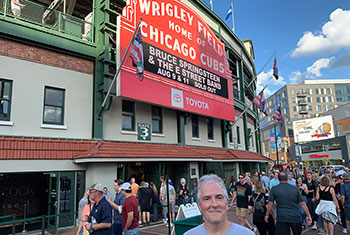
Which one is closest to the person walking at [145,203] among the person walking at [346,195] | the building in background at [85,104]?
the building in background at [85,104]

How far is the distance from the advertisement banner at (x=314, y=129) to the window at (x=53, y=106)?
7623 cm

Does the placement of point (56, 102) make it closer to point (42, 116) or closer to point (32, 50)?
point (42, 116)

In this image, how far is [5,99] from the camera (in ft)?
32.4

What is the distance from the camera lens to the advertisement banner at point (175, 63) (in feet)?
42.0

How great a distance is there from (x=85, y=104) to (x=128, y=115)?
2526 millimetres

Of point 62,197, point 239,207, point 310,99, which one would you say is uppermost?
point 310,99

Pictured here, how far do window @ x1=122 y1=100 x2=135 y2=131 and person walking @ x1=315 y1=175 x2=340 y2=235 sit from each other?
9.31 metres

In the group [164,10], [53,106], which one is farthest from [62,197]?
[164,10]

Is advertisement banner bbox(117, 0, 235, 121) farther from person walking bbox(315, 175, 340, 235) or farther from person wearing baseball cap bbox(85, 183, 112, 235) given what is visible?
person walking bbox(315, 175, 340, 235)

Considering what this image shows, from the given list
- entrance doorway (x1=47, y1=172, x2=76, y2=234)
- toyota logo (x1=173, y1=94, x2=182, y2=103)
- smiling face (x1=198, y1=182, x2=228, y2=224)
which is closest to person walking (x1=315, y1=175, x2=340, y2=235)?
smiling face (x1=198, y1=182, x2=228, y2=224)

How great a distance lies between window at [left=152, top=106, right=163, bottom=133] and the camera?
1544 cm

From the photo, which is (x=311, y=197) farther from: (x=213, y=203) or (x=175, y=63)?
(x=175, y=63)

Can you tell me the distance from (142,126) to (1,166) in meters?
6.94

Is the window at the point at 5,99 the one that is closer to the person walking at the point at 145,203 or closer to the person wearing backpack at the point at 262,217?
the person walking at the point at 145,203
